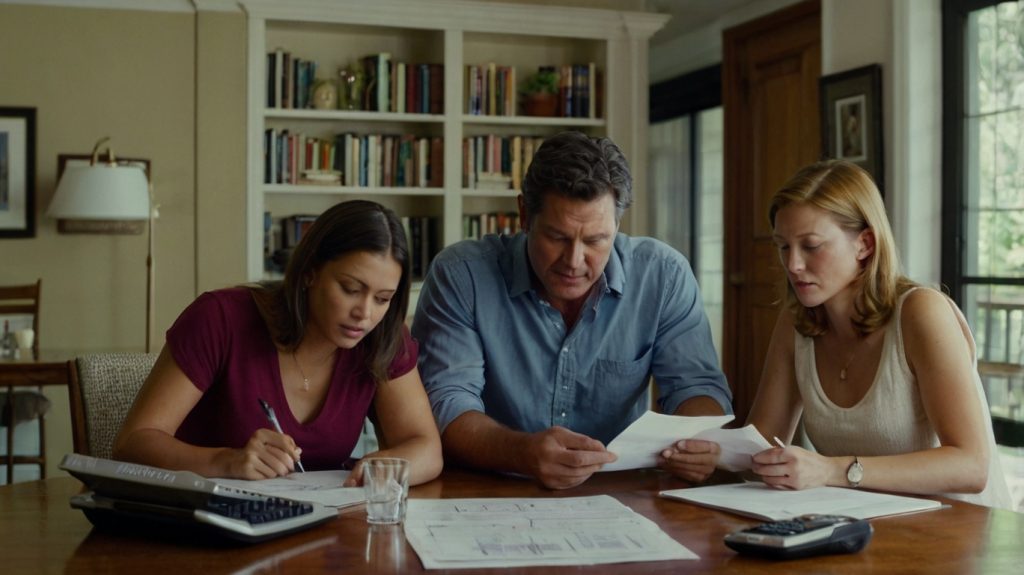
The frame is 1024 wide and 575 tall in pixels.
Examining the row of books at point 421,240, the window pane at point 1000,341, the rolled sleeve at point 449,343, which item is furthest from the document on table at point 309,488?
the row of books at point 421,240

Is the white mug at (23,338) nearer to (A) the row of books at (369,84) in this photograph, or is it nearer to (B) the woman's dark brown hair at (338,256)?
(A) the row of books at (369,84)

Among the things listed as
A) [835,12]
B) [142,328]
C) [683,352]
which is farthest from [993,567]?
[142,328]

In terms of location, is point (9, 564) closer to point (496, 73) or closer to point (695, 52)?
point (496, 73)

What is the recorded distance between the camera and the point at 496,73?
19.4ft

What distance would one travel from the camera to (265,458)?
5.62 ft

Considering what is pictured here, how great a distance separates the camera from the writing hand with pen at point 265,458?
171cm

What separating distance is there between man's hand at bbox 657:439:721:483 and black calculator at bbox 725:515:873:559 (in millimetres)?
426

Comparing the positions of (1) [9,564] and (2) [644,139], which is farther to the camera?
(2) [644,139]

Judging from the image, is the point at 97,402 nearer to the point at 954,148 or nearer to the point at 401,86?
the point at 954,148

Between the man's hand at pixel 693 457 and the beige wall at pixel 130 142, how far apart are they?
401 centimetres

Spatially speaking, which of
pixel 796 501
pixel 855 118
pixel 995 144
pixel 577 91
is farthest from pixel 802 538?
pixel 577 91

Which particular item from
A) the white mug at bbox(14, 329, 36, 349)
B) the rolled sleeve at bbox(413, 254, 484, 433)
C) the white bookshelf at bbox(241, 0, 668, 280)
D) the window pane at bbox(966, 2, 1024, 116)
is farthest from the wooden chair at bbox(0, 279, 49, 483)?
the window pane at bbox(966, 2, 1024, 116)

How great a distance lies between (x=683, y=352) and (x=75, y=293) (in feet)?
12.8

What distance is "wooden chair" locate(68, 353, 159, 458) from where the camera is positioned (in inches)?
83.7
